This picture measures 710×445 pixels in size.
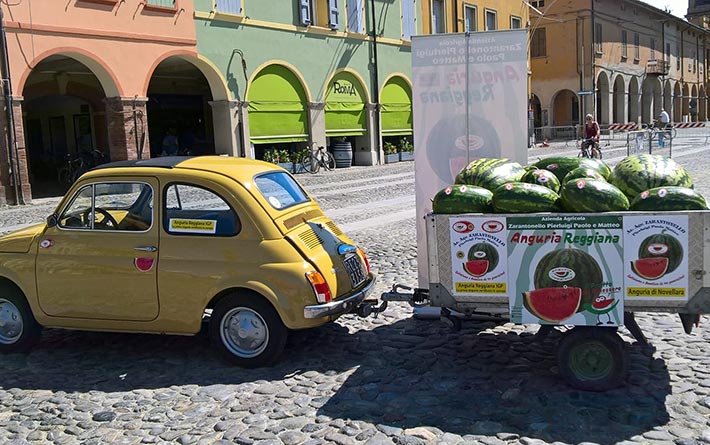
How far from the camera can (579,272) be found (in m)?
4.37

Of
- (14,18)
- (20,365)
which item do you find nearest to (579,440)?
(20,365)

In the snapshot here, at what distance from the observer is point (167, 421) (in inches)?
172

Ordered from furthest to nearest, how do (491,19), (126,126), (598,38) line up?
(598,38)
(491,19)
(126,126)

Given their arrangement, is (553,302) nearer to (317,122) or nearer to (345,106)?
(317,122)

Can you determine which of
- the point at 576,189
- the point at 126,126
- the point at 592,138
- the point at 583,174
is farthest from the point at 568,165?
the point at 592,138

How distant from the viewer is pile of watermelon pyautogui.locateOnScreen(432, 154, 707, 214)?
14.3ft

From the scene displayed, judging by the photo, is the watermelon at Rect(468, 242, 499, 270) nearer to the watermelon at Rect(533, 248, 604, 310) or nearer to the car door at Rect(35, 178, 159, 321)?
the watermelon at Rect(533, 248, 604, 310)

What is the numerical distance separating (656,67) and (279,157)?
44.1 metres

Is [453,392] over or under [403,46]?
under

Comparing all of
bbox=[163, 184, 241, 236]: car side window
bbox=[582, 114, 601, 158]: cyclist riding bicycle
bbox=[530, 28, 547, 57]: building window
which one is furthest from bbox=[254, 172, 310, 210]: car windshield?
bbox=[530, 28, 547, 57]: building window

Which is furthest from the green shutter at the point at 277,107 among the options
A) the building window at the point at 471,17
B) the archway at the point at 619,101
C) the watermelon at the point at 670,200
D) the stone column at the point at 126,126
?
the archway at the point at 619,101

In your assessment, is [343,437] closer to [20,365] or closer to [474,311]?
[474,311]

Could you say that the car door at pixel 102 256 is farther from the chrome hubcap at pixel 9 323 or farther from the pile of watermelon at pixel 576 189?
the pile of watermelon at pixel 576 189

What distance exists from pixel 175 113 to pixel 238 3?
813 centimetres
